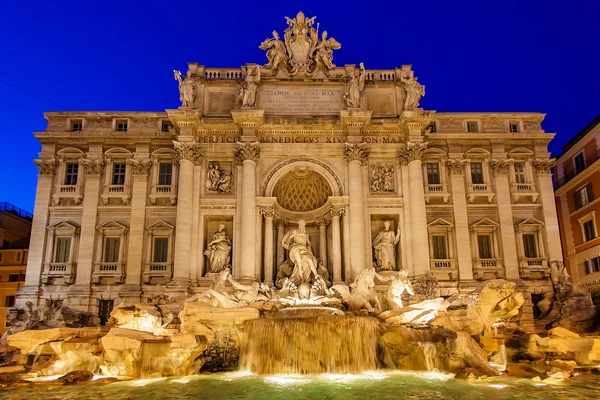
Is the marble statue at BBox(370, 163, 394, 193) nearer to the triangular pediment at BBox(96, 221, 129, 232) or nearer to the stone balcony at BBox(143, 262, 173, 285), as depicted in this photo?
the stone balcony at BBox(143, 262, 173, 285)

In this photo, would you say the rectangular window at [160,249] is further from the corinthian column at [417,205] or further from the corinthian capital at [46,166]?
the corinthian column at [417,205]

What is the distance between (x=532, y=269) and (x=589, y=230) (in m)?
8.72

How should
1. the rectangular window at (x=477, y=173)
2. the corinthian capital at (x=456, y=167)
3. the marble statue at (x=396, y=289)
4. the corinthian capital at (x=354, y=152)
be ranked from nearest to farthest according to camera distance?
the marble statue at (x=396, y=289)
the corinthian capital at (x=354, y=152)
the corinthian capital at (x=456, y=167)
the rectangular window at (x=477, y=173)

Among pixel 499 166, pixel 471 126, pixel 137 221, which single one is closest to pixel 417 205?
pixel 499 166

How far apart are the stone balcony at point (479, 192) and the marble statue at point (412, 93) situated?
566 centimetres

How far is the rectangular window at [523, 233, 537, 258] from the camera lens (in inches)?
1127

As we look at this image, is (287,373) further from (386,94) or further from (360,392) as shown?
(386,94)

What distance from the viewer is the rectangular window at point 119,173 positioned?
2927cm

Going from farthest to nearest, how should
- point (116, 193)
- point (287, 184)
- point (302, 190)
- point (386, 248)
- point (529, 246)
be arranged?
1. point (302, 190)
2. point (287, 184)
3. point (529, 246)
4. point (116, 193)
5. point (386, 248)

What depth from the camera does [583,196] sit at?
34.5 metres

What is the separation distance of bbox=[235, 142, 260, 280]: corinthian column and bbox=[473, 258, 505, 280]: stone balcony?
39.9 feet

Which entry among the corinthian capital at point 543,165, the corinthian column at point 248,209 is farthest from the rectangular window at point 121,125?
the corinthian capital at point 543,165

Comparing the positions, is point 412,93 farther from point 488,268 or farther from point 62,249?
point 62,249

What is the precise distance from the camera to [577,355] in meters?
19.1
